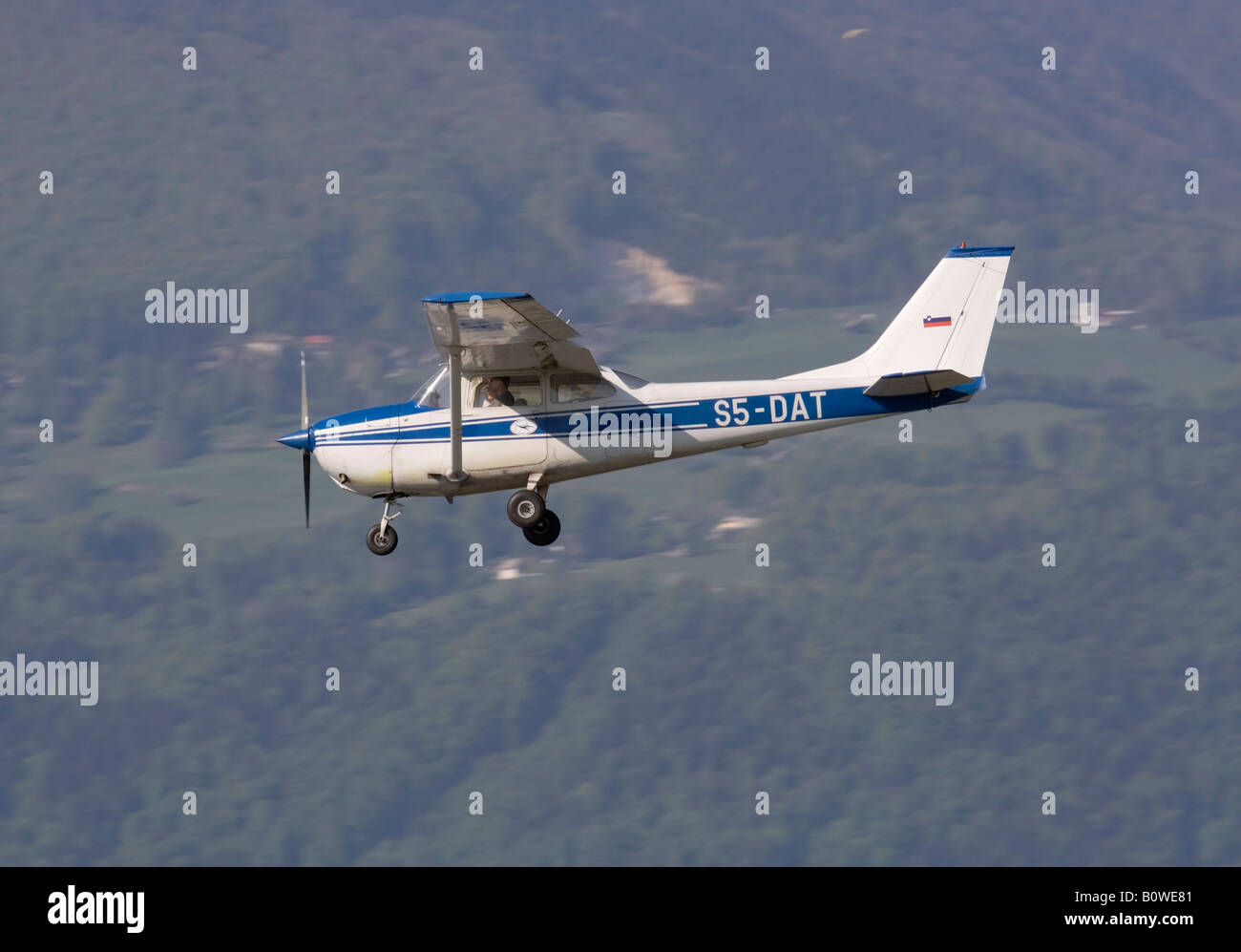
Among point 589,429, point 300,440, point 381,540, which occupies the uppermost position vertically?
point 300,440

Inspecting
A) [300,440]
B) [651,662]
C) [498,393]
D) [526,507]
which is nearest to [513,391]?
[498,393]

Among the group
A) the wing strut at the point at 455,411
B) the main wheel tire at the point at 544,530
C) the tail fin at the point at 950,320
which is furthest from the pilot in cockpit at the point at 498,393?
Answer: the tail fin at the point at 950,320

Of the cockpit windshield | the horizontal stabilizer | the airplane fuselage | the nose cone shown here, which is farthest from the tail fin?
the nose cone

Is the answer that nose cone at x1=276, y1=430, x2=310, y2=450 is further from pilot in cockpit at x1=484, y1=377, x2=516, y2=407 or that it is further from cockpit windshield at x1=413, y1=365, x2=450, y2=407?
pilot in cockpit at x1=484, y1=377, x2=516, y2=407

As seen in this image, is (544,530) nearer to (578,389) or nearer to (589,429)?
(589,429)
